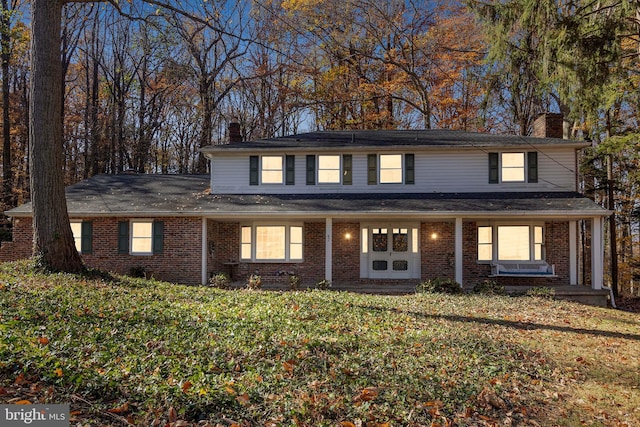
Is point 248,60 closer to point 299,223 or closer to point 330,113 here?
point 330,113

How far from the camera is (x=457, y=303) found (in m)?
11.7

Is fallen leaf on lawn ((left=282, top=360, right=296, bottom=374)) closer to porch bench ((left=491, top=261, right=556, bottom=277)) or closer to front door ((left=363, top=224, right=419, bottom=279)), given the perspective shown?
front door ((left=363, top=224, right=419, bottom=279))

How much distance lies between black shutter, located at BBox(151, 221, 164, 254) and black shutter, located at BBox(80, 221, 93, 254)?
2.27 metres

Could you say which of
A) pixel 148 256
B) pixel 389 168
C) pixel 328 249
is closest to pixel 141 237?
pixel 148 256

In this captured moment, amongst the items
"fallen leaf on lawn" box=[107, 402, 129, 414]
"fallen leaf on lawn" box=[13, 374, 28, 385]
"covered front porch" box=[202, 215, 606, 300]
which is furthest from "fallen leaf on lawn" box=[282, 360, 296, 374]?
"covered front porch" box=[202, 215, 606, 300]

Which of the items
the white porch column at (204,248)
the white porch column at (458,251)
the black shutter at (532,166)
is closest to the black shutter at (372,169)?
the white porch column at (458,251)

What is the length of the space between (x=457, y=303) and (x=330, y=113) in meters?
17.4

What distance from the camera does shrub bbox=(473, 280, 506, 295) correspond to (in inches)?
552

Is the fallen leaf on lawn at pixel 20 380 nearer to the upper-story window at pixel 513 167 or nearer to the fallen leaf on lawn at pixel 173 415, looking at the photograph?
the fallen leaf on lawn at pixel 173 415

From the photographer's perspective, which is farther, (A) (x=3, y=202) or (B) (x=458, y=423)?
(A) (x=3, y=202)

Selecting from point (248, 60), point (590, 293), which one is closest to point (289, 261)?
point (590, 293)

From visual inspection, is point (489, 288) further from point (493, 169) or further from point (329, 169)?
point (329, 169)

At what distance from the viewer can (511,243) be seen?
15.9 metres

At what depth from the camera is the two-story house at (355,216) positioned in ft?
50.3
